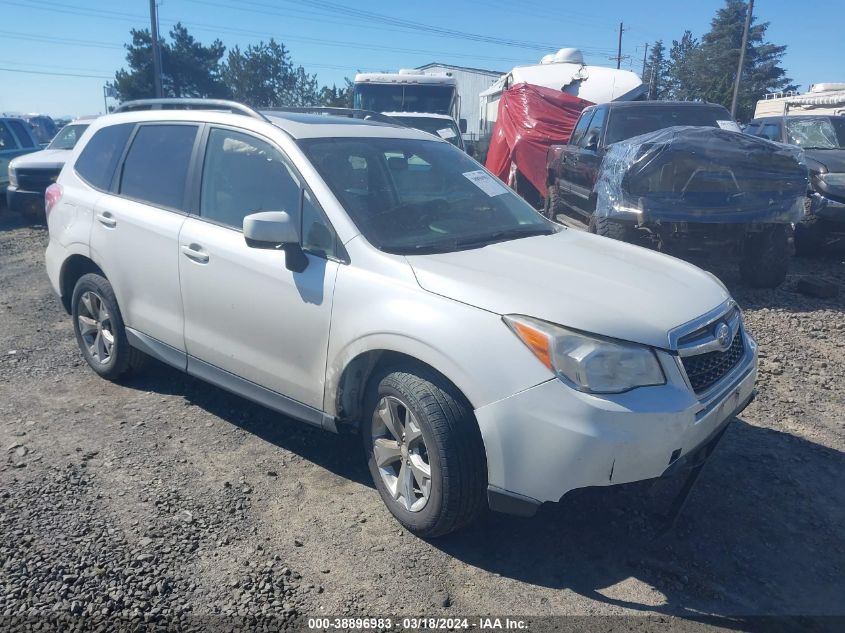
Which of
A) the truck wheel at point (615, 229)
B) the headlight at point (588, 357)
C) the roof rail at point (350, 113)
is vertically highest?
the roof rail at point (350, 113)

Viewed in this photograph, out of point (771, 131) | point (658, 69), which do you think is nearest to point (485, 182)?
point (771, 131)

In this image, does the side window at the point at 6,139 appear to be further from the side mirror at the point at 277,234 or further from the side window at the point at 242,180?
the side mirror at the point at 277,234

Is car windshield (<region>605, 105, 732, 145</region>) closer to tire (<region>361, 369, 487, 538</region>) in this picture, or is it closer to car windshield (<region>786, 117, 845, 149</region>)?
car windshield (<region>786, 117, 845, 149</region>)

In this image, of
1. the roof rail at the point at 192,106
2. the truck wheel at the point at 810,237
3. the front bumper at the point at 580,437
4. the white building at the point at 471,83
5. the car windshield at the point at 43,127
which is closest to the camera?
the front bumper at the point at 580,437

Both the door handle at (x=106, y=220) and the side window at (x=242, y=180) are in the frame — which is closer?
the side window at (x=242, y=180)

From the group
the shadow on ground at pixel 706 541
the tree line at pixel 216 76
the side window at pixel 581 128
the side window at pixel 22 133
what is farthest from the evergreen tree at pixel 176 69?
the shadow on ground at pixel 706 541

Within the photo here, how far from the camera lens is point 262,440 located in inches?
163

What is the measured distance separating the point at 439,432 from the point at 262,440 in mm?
1637

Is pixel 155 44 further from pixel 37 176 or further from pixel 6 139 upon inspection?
pixel 37 176

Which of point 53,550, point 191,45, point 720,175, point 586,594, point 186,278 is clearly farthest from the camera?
point 191,45

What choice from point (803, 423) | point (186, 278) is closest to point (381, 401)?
point (186, 278)

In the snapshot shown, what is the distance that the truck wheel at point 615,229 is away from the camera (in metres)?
6.74

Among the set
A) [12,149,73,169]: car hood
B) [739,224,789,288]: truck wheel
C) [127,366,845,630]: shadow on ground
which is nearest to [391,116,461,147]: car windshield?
[12,149,73,169]: car hood

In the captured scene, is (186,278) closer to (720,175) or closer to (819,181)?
(720,175)
